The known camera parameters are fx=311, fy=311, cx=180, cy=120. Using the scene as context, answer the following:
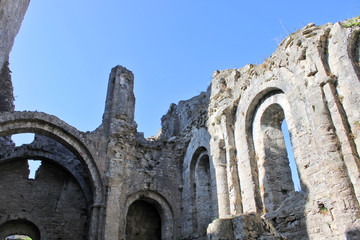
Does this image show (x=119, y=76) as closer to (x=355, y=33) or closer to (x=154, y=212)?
(x=154, y=212)

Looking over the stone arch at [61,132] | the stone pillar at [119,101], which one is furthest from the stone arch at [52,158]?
the stone pillar at [119,101]

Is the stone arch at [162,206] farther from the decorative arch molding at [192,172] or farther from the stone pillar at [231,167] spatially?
the stone pillar at [231,167]

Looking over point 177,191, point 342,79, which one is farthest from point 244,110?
point 177,191

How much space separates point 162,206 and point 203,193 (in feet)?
5.09

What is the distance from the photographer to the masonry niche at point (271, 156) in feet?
23.4

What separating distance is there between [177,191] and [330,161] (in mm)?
6286

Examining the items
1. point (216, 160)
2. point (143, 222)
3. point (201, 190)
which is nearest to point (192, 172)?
point (201, 190)

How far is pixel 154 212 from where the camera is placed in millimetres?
10992

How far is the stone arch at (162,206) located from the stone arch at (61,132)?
1.10 meters

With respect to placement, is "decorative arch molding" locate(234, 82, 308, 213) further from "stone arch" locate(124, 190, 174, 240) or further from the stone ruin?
"stone arch" locate(124, 190, 174, 240)

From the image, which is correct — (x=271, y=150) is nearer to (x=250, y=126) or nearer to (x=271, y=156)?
(x=271, y=156)

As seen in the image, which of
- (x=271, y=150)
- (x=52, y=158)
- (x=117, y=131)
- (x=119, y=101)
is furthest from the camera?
(x=52, y=158)

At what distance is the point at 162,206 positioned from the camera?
10.5 metres

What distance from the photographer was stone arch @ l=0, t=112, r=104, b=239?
9117mm
